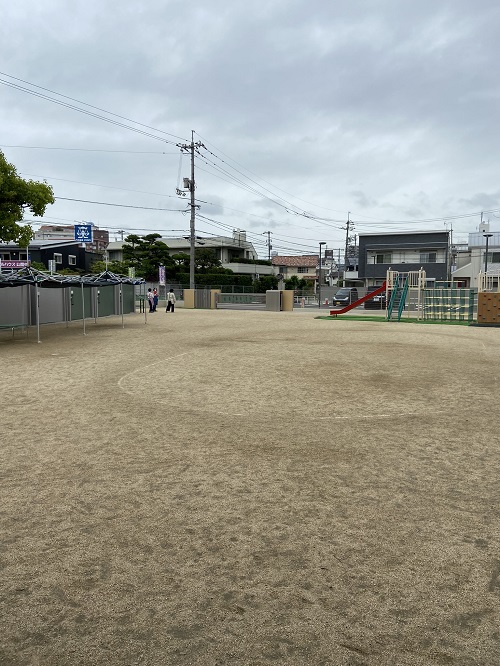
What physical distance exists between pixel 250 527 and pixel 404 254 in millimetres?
54629

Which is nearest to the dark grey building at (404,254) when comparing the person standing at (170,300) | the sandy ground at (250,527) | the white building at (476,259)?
the white building at (476,259)

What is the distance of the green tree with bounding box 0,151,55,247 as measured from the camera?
18.4m

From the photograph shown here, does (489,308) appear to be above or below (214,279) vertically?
below

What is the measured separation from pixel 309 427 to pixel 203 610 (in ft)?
12.5

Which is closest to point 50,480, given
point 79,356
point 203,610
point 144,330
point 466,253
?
point 203,610

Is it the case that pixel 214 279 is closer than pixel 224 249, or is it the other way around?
pixel 214 279

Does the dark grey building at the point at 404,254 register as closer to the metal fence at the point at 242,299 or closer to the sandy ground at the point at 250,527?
the metal fence at the point at 242,299

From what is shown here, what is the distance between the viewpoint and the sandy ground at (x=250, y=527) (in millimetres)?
2607

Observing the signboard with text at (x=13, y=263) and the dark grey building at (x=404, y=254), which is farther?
the dark grey building at (x=404, y=254)

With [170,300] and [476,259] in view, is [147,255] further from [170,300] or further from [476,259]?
[476,259]

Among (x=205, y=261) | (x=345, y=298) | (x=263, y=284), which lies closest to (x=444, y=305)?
(x=345, y=298)

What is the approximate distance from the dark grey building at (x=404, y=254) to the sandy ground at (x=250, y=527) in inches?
1891

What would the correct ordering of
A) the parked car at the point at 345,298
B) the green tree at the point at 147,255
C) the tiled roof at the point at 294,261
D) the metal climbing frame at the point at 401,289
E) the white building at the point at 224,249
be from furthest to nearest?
the tiled roof at the point at 294,261, the white building at the point at 224,249, the green tree at the point at 147,255, the parked car at the point at 345,298, the metal climbing frame at the point at 401,289

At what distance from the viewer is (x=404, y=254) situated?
54.9 metres
